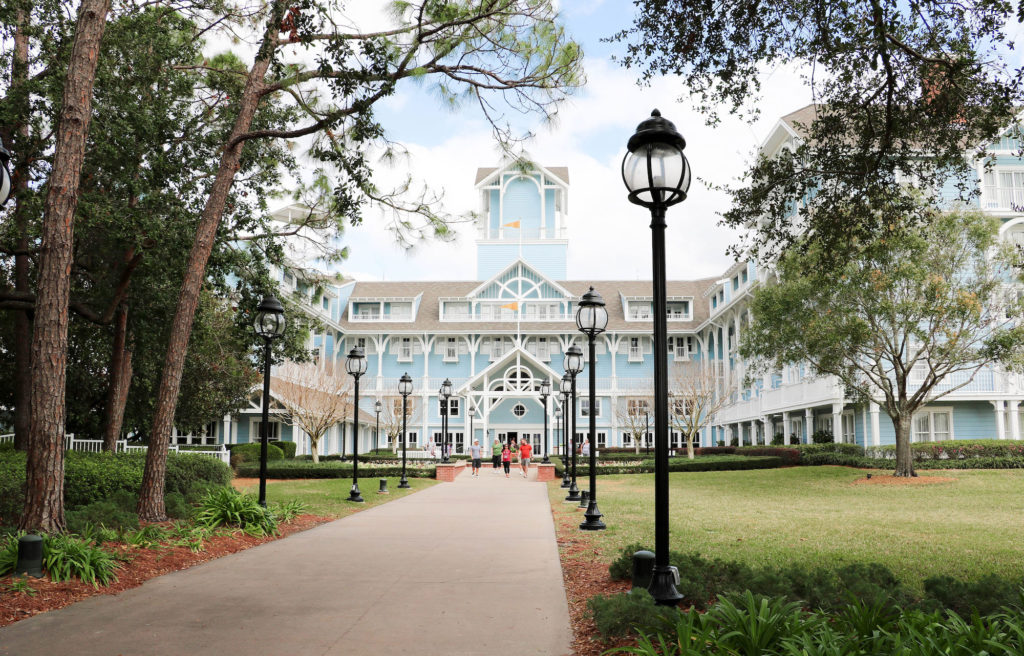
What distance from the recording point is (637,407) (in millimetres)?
43438

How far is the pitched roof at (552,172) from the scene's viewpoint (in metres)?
52.7

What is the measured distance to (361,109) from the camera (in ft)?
33.6

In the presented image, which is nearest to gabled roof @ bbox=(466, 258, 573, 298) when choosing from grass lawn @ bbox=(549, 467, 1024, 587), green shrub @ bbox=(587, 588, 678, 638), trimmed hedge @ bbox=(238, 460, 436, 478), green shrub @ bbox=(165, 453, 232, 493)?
trimmed hedge @ bbox=(238, 460, 436, 478)

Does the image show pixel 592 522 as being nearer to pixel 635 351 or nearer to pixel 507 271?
pixel 635 351

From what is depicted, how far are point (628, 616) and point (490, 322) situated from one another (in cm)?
4422

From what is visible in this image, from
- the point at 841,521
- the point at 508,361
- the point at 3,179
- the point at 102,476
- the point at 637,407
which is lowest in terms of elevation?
the point at 841,521

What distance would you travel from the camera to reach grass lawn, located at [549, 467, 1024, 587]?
902 centimetres

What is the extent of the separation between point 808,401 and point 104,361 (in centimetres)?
2517

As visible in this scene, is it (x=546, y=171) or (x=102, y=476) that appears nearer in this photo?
(x=102, y=476)

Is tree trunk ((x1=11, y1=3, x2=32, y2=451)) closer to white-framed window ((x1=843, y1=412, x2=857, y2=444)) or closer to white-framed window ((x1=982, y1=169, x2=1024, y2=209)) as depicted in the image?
white-framed window ((x1=843, y1=412, x2=857, y2=444))

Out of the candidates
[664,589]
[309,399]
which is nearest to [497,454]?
[309,399]

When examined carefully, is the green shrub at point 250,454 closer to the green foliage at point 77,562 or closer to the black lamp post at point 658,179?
the green foliage at point 77,562

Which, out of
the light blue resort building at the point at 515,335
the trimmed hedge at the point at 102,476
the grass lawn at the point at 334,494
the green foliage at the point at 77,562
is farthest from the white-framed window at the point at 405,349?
the green foliage at the point at 77,562

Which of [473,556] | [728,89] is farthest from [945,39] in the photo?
[473,556]
